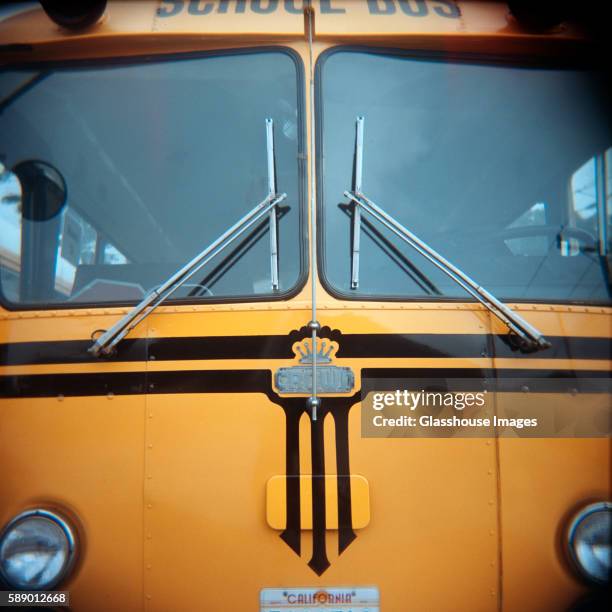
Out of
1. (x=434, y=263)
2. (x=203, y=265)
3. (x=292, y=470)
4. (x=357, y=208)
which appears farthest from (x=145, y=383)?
(x=434, y=263)

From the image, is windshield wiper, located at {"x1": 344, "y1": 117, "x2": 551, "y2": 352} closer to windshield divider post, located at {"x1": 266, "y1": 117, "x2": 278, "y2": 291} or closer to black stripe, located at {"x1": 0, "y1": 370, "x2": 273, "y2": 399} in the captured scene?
windshield divider post, located at {"x1": 266, "y1": 117, "x2": 278, "y2": 291}

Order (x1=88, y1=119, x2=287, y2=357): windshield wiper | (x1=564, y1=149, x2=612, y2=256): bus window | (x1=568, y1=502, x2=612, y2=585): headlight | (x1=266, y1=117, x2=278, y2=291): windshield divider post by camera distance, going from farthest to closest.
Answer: (x1=564, y1=149, x2=612, y2=256): bus window, (x1=266, y1=117, x2=278, y2=291): windshield divider post, (x1=88, y1=119, x2=287, y2=357): windshield wiper, (x1=568, y1=502, x2=612, y2=585): headlight

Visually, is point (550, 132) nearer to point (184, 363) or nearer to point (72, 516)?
point (184, 363)

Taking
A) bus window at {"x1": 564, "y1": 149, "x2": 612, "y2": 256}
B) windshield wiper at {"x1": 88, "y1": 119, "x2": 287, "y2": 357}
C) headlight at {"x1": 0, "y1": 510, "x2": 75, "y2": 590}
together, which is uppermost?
bus window at {"x1": 564, "y1": 149, "x2": 612, "y2": 256}

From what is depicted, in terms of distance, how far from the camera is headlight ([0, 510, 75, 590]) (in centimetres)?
161

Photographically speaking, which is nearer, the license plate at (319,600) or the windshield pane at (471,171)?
the license plate at (319,600)

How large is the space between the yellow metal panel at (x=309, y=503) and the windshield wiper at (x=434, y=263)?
685 millimetres

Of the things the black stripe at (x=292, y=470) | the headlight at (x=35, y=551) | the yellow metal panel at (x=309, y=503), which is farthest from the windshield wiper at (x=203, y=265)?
the yellow metal panel at (x=309, y=503)

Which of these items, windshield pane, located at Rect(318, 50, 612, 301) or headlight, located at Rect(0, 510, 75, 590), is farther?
windshield pane, located at Rect(318, 50, 612, 301)

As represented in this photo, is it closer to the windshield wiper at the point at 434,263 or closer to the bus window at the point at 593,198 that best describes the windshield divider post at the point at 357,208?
the windshield wiper at the point at 434,263

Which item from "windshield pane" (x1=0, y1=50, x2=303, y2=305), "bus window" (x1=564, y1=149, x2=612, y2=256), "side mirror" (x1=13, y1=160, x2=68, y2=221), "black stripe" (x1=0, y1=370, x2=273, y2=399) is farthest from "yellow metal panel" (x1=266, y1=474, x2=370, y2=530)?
"side mirror" (x1=13, y1=160, x2=68, y2=221)

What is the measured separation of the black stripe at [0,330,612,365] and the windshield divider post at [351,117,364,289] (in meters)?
0.23

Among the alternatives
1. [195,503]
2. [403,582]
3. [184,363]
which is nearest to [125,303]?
[184,363]

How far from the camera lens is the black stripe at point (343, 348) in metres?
1.79
